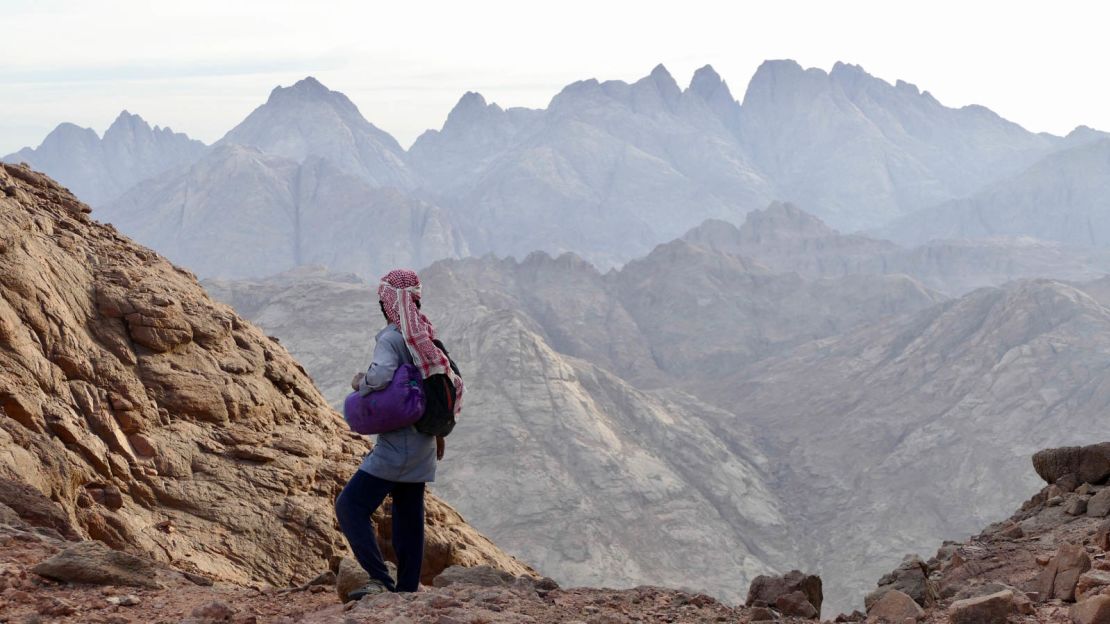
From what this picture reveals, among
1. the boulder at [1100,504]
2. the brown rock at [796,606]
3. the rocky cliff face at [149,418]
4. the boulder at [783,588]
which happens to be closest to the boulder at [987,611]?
the brown rock at [796,606]

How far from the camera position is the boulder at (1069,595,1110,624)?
5082 millimetres

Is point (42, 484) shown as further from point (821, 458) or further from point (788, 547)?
point (821, 458)

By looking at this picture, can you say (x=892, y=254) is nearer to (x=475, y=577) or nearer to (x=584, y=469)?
(x=584, y=469)

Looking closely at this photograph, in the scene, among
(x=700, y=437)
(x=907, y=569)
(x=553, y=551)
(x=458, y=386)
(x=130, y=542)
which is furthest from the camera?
(x=700, y=437)

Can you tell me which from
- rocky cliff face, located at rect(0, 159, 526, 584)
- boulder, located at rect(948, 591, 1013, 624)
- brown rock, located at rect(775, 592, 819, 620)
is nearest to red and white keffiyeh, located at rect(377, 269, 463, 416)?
brown rock, located at rect(775, 592, 819, 620)

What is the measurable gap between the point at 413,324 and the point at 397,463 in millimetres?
800

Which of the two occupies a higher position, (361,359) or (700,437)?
(361,359)

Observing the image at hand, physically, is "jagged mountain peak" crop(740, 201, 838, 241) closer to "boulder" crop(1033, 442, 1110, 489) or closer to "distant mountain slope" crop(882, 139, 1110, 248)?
"distant mountain slope" crop(882, 139, 1110, 248)

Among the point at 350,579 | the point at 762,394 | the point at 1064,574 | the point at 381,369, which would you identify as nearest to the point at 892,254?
the point at 762,394

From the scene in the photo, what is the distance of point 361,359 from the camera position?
76750mm

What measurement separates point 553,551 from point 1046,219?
151 meters

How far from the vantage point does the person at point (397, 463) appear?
6.18 m

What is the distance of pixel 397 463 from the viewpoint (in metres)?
6.24

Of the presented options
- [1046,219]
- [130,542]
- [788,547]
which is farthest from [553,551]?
[1046,219]
